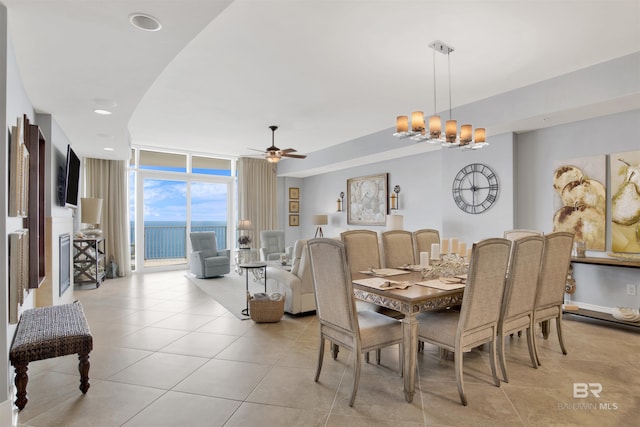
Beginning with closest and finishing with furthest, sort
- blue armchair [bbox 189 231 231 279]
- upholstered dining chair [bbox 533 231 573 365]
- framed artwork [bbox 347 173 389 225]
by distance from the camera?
upholstered dining chair [bbox 533 231 573 365]
blue armchair [bbox 189 231 231 279]
framed artwork [bbox 347 173 389 225]

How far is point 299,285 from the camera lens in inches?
165

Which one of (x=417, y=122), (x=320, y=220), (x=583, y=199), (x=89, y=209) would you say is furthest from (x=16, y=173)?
(x=320, y=220)

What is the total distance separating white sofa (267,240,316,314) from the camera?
13.7 feet

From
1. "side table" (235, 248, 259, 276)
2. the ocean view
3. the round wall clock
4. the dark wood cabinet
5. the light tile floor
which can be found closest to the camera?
the light tile floor

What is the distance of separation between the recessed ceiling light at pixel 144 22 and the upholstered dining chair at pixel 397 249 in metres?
2.77

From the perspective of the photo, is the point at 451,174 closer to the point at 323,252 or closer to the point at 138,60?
the point at 323,252

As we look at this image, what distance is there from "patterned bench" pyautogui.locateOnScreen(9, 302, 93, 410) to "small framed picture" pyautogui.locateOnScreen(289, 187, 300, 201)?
276 inches

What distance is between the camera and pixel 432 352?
3.15m

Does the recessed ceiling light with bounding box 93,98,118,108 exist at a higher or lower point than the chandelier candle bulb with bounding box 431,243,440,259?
higher

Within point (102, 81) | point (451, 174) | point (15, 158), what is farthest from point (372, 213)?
point (15, 158)

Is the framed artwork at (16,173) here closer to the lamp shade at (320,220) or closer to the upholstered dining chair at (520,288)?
the upholstered dining chair at (520,288)

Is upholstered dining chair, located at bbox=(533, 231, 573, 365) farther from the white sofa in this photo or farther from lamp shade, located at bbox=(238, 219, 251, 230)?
lamp shade, located at bbox=(238, 219, 251, 230)

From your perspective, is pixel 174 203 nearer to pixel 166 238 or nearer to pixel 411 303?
pixel 166 238

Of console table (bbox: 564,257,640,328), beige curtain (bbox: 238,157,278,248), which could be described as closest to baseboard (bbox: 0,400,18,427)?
console table (bbox: 564,257,640,328)
